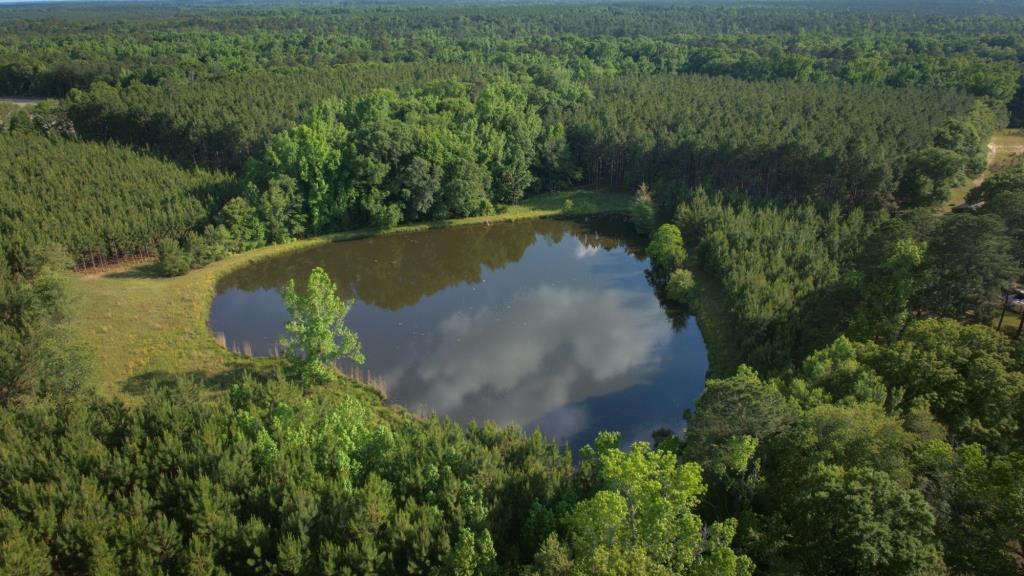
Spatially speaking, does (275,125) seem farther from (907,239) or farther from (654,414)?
(907,239)

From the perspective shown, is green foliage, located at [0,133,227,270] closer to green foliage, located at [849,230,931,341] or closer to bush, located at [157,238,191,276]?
bush, located at [157,238,191,276]

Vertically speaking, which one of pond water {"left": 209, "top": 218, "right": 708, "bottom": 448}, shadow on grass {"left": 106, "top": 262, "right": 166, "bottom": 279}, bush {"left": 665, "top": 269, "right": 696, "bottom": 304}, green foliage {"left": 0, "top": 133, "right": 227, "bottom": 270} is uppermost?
green foliage {"left": 0, "top": 133, "right": 227, "bottom": 270}

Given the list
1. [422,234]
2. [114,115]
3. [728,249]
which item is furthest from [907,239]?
[114,115]

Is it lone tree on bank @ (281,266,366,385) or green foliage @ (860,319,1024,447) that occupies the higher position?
green foliage @ (860,319,1024,447)

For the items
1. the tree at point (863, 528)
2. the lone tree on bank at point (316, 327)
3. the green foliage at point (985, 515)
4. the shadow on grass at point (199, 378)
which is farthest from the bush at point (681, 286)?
the tree at point (863, 528)

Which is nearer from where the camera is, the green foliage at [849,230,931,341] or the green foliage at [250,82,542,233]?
the green foliage at [849,230,931,341]

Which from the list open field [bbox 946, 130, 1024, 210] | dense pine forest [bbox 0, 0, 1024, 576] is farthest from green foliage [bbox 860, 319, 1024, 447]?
open field [bbox 946, 130, 1024, 210]
